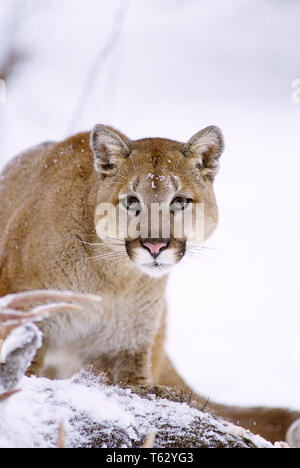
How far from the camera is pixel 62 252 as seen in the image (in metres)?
4.19

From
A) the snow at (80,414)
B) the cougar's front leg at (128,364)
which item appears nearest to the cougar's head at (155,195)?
the cougar's front leg at (128,364)

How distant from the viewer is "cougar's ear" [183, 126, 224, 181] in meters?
4.15

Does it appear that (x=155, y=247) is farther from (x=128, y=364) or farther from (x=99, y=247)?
(x=128, y=364)

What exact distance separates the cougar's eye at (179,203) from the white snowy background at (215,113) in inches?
105

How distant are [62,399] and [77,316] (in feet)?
5.06

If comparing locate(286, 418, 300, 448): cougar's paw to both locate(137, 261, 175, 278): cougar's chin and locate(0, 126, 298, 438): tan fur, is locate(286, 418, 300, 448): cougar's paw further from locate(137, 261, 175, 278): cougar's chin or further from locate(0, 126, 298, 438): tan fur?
locate(137, 261, 175, 278): cougar's chin

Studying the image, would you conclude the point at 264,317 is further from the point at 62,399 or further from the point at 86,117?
the point at 62,399

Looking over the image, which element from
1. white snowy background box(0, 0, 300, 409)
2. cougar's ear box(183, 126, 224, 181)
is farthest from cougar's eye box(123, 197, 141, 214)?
white snowy background box(0, 0, 300, 409)

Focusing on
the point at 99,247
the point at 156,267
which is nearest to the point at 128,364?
the point at 99,247

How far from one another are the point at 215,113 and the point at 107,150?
4.66 meters

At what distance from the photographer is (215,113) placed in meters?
8.59

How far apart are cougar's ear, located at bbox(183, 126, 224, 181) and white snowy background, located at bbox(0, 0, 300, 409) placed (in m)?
2.49

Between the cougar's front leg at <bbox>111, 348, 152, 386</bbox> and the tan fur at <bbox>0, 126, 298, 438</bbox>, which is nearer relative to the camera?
the tan fur at <bbox>0, 126, 298, 438</bbox>

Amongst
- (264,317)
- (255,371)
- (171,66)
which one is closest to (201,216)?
(255,371)
